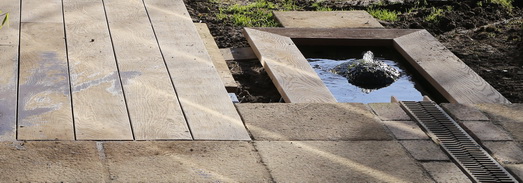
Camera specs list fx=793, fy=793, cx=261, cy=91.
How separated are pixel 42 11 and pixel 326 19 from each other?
80.6 inches

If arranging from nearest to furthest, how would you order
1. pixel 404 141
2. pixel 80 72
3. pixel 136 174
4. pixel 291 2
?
pixel 136 174 → pixel 404 141 → pixel 80 72 → pixel 291 2

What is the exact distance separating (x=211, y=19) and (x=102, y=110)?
2.30 metres


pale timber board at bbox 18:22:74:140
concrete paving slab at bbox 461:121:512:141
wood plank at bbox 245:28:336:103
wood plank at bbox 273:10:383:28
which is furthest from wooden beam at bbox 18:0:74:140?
→ concrete paving slab at bbox 461:121:512:141

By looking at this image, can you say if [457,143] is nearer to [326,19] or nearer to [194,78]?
[194,78]

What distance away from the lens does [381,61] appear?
17.1 ft

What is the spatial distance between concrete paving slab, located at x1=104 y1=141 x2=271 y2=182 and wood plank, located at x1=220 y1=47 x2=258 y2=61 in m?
1.63

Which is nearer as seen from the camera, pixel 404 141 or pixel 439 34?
pixel 404 141

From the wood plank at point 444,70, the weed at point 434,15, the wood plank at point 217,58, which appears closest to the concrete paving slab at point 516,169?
the wood plank at point 444,70

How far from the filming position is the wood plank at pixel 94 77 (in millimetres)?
3588

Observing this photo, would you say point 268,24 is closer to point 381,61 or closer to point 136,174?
point 381,61

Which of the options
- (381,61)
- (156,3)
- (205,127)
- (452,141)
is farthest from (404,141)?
(156,3)

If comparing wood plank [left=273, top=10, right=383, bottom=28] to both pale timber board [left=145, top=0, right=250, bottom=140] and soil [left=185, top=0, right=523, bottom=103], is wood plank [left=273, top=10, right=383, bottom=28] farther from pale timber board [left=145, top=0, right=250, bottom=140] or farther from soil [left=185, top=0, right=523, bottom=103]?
pale timber board [left=145, top=0, right=250, bottom=140]

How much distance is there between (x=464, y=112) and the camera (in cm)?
408

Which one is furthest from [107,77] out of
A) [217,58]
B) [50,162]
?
[50,162]
